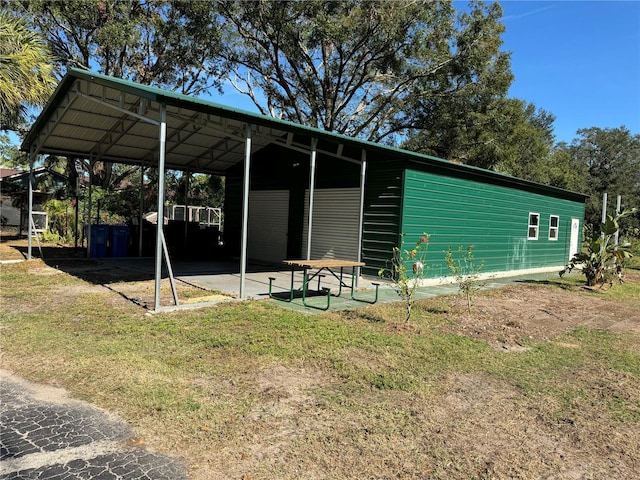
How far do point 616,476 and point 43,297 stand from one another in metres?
7.52

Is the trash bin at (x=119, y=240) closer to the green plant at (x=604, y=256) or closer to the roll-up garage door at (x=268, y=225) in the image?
the roll-up garage door at (x=268, y=225)

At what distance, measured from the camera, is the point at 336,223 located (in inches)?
432

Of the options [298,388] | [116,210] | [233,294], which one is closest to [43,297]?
[233,294]

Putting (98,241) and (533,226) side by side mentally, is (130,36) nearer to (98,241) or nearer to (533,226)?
(98,241)

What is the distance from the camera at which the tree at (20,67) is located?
9609mm

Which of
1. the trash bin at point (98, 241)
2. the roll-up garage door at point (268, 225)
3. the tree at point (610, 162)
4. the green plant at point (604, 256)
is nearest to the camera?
the green plant at point (604, 256)

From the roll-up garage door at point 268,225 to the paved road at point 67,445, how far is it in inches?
381

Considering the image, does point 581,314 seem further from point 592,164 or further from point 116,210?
point 592,164

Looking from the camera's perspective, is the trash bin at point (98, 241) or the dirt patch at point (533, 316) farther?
the trash bin at point (98, 241)

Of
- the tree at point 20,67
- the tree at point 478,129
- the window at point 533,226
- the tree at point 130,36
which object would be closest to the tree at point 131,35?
the tree at point 130,36

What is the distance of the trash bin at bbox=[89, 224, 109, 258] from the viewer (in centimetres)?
1239

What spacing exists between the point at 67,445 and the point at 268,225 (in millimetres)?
10840

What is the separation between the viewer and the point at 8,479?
91.4 inches

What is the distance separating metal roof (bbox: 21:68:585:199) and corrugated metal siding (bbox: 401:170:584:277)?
39 cm
